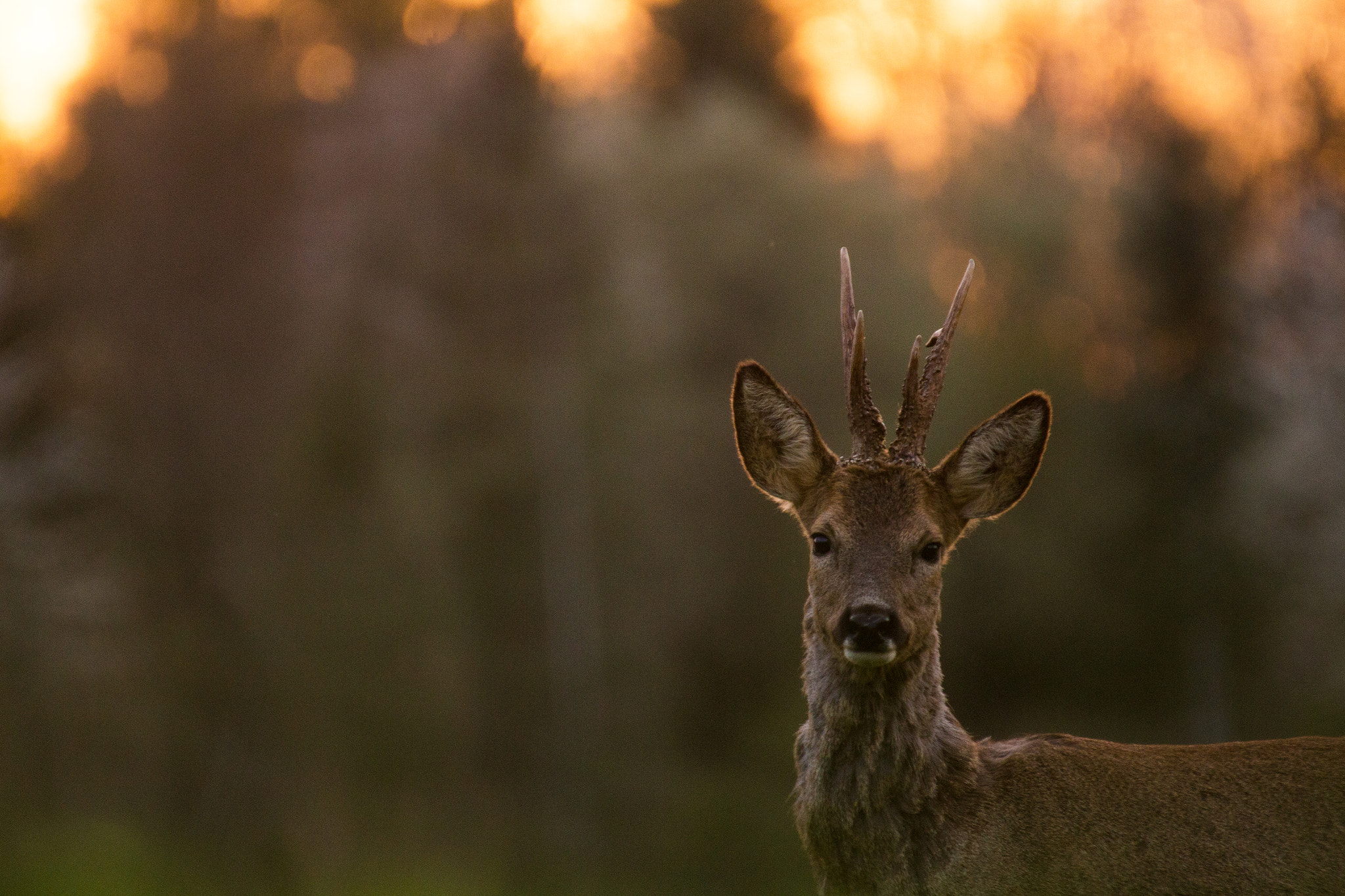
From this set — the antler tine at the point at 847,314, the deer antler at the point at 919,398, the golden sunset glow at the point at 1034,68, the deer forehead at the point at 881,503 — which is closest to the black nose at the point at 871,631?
the deer forehead at the point at 881,503

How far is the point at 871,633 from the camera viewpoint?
5.02 m

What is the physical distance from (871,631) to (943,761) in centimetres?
58

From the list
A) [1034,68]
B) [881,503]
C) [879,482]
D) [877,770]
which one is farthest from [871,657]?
[1034,68]

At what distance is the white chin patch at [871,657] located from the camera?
4.98m

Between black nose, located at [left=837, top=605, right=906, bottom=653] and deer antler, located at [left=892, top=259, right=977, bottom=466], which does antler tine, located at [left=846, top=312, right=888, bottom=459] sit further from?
black nose, located at [left=837, top=605, right=906, bottom=653]

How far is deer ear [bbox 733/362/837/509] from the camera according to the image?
5730 millimetres

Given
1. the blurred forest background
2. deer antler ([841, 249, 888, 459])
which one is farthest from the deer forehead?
the blurred forest background

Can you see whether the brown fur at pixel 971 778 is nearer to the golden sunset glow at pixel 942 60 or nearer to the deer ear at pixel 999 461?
the deer ear at pixel 999 461

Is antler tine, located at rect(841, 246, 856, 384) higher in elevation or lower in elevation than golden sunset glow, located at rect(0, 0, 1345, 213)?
lower

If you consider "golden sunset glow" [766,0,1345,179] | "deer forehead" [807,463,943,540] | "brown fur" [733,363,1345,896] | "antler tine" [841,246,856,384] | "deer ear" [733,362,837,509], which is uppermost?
"golden sunset glow" [766,0,1345,179]

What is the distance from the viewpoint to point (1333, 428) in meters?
21.8

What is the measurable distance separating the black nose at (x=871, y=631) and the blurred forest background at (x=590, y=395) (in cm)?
1543

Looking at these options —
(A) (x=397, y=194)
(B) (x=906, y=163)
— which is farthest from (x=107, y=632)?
(B) (x=906, y=163)

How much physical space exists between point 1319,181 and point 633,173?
1267cm
